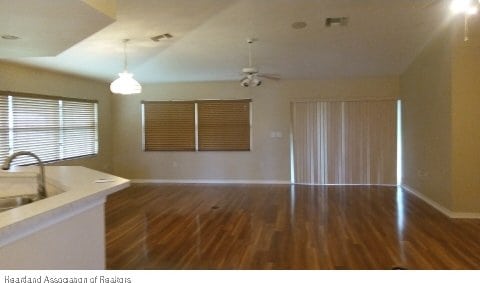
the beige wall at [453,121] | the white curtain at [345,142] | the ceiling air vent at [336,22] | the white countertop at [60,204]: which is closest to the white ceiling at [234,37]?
the ceiling air vent at [336,22]

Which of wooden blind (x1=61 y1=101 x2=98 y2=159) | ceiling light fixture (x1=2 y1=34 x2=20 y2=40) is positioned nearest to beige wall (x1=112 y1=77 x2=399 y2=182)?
wooden blind (x1=61 y1=101 x2=98 y2=159)

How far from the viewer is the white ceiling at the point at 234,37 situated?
4.43 m

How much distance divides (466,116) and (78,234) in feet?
17.7

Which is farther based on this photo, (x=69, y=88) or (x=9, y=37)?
(x=69, y=88)

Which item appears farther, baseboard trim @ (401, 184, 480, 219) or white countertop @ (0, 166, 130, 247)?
baseboard trim @ (401, 184, 480, 219)

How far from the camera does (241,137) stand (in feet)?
29.3

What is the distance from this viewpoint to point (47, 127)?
679cm

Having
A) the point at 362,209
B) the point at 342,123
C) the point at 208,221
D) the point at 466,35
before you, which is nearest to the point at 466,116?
the point at 466,35

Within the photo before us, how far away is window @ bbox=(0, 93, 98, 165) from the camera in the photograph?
5848mm

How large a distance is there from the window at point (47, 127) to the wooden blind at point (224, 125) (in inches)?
94.5

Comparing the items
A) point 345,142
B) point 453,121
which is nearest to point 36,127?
point 345,142

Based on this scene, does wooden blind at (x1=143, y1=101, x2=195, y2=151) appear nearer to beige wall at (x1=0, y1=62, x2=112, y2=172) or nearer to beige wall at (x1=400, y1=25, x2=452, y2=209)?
beige wall at (x1=0, y1=62, x2=112, y2=172)

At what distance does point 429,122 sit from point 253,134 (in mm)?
3759

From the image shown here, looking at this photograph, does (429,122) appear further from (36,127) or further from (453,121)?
(36,127)
